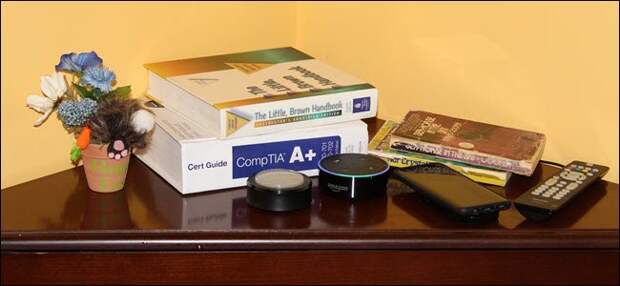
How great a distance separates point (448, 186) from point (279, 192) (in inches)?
7.5

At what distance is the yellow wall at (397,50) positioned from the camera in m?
0.97

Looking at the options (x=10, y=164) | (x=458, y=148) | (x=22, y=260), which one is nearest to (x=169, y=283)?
(x=22, y=260)

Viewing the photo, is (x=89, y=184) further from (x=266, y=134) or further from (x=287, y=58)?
(x=287, y=58)

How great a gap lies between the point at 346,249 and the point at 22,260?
0.32m

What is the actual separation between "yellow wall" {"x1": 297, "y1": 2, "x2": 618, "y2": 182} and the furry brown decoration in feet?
1.36

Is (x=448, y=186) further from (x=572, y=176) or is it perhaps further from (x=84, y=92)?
(x=84, y=92)

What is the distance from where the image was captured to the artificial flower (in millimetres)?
913

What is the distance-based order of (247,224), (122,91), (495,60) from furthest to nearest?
(495,60)
(122,91)
(247,224)

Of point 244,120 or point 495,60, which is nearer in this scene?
point 244,120

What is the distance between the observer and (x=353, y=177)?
0.93 meters

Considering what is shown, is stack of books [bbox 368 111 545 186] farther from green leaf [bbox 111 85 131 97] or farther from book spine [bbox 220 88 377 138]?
green leaf [bbox 111 85 131 97]

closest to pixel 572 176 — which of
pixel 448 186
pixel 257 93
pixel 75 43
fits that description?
pixel 448 186

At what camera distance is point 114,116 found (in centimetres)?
92

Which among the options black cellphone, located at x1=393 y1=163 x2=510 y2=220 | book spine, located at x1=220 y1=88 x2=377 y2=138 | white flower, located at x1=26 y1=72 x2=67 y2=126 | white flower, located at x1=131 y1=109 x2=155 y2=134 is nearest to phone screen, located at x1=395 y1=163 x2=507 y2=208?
black cellphone, located at x1=393 y1=163 x2=510 y2=220
